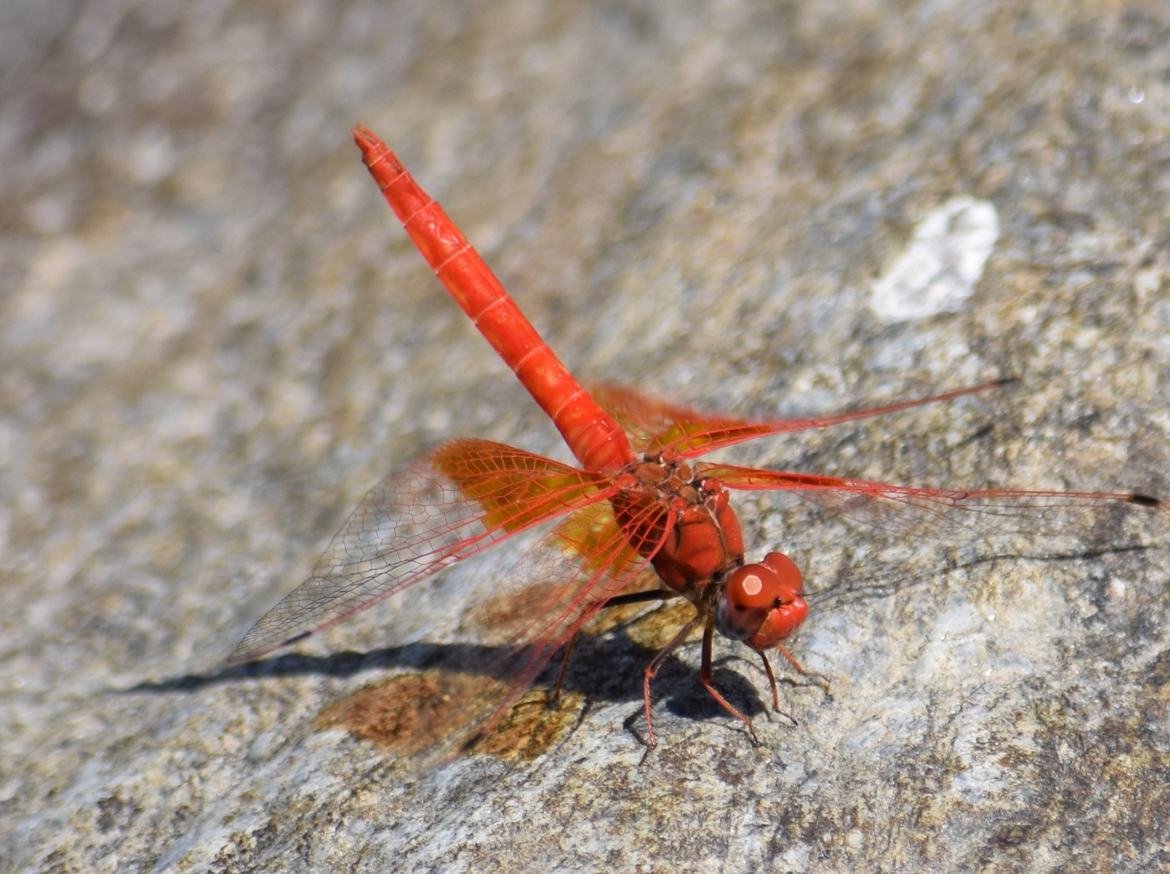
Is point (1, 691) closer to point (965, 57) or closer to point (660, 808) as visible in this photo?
point (660, 808)

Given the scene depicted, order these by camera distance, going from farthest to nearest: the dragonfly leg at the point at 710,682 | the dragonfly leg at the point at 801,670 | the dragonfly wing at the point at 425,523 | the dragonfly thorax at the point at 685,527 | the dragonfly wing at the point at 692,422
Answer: the dragonfly wing at the point at 692,422 → the dragonfly wing at the point at 425,523 → the dragonfly thorax at the point at 685,527 → the dragonfly leg at the point at 801,670 → the dragonfly leg at the point at 710,682

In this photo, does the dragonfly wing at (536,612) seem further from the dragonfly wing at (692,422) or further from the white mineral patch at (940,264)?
the white mineral patch at (940,264)

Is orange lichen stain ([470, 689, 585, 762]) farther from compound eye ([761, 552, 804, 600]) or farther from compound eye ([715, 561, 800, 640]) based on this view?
compound eye ([761, 552, 804, 600])

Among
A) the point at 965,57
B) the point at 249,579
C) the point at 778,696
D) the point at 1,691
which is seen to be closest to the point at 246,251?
the point at 249,579

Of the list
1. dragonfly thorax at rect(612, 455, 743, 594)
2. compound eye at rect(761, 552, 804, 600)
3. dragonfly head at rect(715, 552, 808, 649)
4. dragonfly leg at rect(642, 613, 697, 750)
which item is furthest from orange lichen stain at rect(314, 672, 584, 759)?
compound eye at rect(761, 552, 804, 600)

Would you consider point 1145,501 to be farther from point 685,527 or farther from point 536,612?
point 536,612

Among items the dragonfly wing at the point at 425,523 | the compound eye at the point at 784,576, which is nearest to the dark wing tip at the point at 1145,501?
the compound eye at the point at 784,576

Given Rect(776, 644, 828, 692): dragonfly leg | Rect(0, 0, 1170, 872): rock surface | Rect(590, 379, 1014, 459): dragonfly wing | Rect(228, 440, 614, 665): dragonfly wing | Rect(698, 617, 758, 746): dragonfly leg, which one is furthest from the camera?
Rect(590, 379, 1014, 459): dragonfly wing
